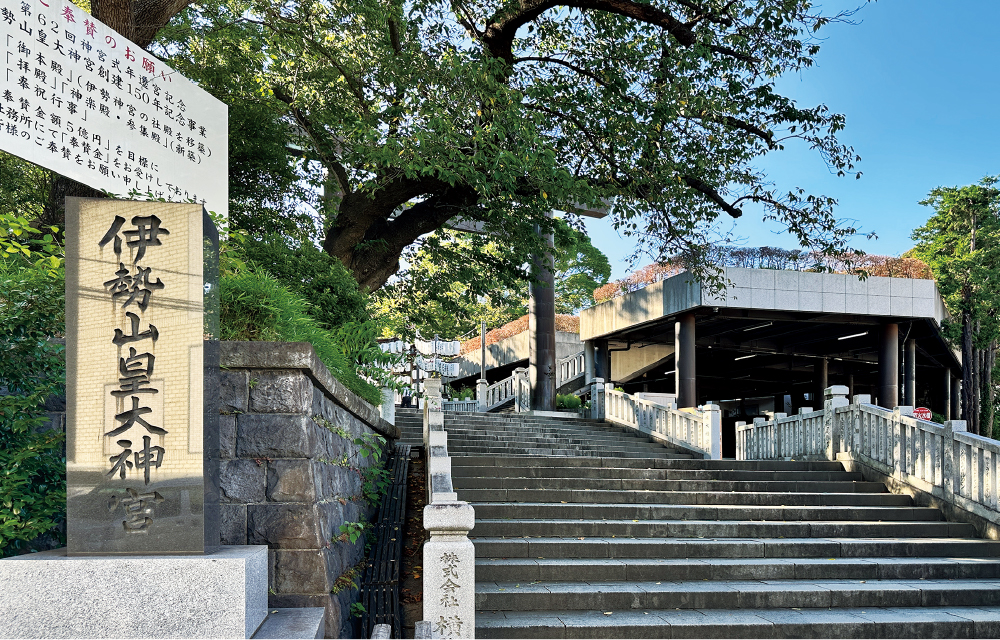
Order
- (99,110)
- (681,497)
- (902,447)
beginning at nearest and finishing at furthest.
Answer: (99,110) < (681,497) < (902,447)

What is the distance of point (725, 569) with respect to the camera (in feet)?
22.4

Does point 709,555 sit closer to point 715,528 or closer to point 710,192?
point 715,528

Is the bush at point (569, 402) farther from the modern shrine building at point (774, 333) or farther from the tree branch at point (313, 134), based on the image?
the tree branch at point (313, 134)

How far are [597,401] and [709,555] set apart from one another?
403 inches

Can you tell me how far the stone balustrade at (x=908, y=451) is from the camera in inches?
336

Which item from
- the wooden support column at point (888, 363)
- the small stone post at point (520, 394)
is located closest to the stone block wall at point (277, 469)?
the small stone post at point (520, 394)

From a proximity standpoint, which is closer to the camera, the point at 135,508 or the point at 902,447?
the point at 135,508

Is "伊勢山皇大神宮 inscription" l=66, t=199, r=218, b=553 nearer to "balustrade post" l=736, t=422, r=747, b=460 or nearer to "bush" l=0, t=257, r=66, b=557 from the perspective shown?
"bush" l=0, t=257, r=66, b=557

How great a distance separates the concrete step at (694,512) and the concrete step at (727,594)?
154cm

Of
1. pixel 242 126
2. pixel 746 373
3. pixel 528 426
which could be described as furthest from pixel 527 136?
pixel 746 373

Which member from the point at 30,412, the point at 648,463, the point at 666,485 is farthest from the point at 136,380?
the point at 648,463

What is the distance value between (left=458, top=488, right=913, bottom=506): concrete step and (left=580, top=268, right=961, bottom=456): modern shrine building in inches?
208

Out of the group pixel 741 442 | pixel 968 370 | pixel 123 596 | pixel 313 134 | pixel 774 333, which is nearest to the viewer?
pixel 123 596

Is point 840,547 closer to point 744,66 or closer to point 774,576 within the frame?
point 774,576
